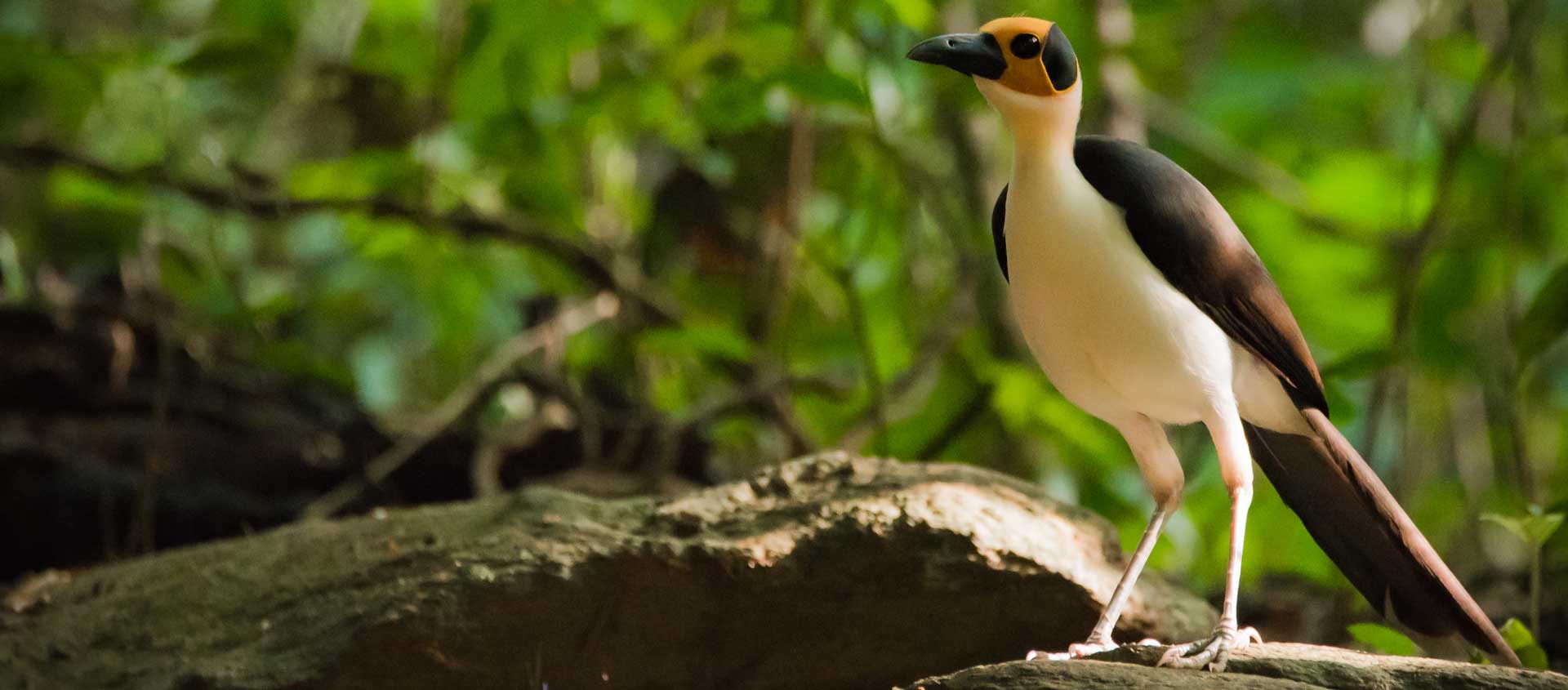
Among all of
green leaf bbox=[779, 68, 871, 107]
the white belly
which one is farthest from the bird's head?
green leaf bbox=[779, 68, 871, 107]

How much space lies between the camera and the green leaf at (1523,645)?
7.13 ft

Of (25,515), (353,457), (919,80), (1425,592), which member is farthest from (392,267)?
(1425,592)

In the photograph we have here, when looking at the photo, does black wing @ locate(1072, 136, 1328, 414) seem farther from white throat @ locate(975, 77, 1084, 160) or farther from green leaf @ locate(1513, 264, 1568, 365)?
green leaf @ locate(1513, 264, 1568, 365)

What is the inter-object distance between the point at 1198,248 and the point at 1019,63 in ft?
1.20

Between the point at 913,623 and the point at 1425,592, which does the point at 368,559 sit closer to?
the point at 913,623

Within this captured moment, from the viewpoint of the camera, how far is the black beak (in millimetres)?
1830

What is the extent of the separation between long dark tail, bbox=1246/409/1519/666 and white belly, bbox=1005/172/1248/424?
11.8 inches

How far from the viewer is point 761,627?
217cm

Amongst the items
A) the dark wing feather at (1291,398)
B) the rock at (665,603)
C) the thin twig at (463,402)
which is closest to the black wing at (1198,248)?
the dark wing feather at (1291,398)

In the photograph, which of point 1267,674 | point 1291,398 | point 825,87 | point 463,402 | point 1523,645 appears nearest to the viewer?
point 1267,674

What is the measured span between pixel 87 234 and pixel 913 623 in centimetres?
311

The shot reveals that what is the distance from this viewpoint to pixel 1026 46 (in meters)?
1.84

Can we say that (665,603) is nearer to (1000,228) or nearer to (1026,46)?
(1000,228)

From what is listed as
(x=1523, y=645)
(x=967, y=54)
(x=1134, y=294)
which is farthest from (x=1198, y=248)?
(x=1523, y=645)
